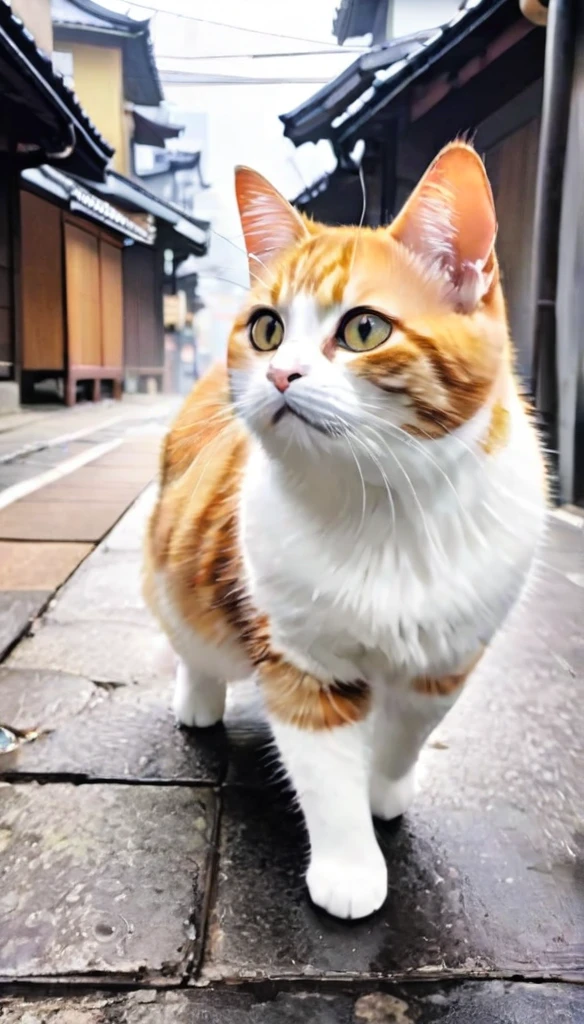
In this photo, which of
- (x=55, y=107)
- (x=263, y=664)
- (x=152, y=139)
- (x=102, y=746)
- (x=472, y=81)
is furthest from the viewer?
(x=55, y=107)

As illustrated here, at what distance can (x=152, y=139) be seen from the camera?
187 cm

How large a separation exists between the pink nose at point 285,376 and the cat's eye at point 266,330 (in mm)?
71

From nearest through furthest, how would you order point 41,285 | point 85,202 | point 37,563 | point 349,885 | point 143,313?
point 349,885 → point 37,563 → point 143,313 → point 85,202 → point 41,285

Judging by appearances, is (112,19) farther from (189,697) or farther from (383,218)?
(189,697)

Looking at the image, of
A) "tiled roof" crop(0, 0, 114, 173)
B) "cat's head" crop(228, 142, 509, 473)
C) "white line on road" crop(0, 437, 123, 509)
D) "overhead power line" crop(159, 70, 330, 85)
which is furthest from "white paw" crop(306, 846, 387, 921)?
"tiled roof" crop(0, 0, 114, 173)

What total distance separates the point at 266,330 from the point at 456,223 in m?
0.17

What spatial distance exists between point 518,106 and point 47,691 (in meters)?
1.18

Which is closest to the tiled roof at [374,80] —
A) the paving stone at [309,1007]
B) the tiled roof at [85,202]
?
the paving stone at [309,1007]

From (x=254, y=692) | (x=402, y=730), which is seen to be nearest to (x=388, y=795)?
(x=402, y=730)

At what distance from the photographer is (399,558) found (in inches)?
22.4

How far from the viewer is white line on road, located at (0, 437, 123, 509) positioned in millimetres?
2008

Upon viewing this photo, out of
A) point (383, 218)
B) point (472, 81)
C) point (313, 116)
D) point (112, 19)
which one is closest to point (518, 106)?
point (472, 81)

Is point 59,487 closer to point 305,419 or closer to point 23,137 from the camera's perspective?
Result: point 23,137

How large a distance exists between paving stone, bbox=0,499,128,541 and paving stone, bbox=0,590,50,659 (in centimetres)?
Answer: 37
